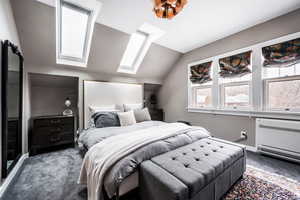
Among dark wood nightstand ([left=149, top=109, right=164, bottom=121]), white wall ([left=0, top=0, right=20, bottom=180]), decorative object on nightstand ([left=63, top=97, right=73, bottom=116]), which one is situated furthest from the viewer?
dark wood nightstand ([left=149, top=109, right=164, bottom=121])

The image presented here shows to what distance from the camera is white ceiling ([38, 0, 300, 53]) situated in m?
2.00

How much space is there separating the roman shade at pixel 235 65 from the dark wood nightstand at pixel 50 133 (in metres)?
3.85

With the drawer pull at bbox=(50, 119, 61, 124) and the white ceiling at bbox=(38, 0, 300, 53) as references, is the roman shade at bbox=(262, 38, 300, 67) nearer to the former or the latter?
the white ceiling at bbox=(38, 0, 300, 53)

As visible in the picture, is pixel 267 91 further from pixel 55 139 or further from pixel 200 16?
pixel 55 139

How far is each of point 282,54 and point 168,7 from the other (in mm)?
2435

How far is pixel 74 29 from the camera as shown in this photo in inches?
102

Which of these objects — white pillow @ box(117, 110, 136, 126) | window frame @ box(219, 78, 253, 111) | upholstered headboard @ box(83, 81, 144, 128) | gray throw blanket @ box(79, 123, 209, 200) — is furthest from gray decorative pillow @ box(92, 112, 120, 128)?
window frame @ box(219, 78, 253, 111)

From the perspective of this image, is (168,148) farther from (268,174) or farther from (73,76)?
(73,76)

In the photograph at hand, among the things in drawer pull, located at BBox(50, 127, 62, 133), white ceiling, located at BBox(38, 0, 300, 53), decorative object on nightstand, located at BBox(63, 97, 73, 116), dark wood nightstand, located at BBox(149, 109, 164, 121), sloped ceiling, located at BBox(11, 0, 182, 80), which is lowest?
drawer pull, located at BBox(50, 127, 62, 133)

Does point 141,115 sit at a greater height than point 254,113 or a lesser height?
lesser

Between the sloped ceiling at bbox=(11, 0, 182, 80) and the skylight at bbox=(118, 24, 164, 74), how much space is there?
0.52 feet

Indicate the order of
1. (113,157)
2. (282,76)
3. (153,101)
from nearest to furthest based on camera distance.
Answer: (113,157), (282,76), (153,101)

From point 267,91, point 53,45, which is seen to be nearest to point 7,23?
point 53,45

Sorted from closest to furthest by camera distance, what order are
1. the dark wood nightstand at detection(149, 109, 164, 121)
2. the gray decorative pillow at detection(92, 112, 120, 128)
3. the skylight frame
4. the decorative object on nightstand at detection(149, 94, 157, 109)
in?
the gray decorative pillow at detection(92, 112, 120, 128) < the skylight frame < the dark wood nightstand at detection(149, 109, 164, 121) < the decorative object on nightstand at detection(149, 94, 157, 109)
